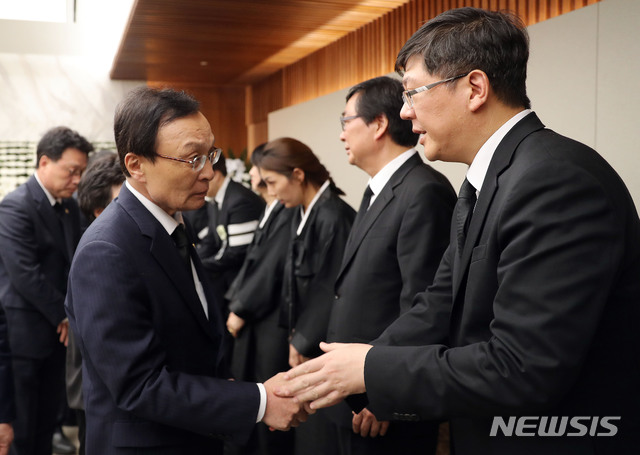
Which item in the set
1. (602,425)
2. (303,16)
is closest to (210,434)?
(602,425)

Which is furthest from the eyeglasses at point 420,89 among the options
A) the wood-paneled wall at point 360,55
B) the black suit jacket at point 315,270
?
the wood-paneled wall at point 360,55

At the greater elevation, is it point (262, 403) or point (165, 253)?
point (165, 253)

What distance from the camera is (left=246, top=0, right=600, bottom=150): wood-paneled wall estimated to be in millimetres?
3846

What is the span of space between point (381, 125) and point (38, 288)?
84.0 inches

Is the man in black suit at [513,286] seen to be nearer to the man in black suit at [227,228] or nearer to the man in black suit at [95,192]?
the man in black suit at [95,192]

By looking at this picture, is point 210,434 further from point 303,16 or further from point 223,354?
point 303,16

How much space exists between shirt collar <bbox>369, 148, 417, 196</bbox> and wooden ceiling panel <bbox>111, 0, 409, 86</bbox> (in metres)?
2.62

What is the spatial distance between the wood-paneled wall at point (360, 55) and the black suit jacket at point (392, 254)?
1.65 m

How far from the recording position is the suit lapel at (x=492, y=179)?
4.58ft

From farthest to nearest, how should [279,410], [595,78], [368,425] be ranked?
[595,78]
[368,425]
[279,410]

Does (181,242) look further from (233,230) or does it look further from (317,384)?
(233,230)

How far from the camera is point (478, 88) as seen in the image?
1.48 metres

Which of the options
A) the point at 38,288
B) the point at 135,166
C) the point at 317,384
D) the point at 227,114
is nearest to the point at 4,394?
the point at 135,166

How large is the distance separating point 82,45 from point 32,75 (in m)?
0.70
